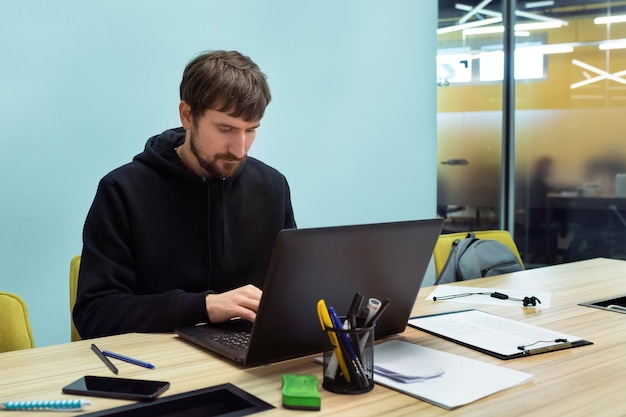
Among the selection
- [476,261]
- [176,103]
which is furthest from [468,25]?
[476,261]

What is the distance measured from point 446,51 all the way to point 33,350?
162 inches

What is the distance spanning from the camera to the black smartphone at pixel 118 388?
101cm

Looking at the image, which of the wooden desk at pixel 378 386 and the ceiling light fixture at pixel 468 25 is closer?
the wooden desk at pixel 378 386

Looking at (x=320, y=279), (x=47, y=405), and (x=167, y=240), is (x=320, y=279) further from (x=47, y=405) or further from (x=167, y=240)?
(x=167, y=240)

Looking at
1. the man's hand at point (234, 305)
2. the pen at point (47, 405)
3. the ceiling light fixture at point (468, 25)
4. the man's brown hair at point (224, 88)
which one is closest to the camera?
the pen at point (47, 405)

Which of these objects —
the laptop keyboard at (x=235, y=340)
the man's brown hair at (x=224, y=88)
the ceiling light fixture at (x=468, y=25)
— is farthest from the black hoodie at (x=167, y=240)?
the ceiling light fixture at (x=468, y=25)

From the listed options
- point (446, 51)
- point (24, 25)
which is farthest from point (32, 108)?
point (446, 51)

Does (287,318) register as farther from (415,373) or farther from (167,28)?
(167,28)

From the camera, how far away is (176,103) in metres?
2.87

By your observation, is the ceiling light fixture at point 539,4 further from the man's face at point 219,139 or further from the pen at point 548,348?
the pen at point 548,348

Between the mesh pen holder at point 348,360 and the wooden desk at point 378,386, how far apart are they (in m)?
0.02

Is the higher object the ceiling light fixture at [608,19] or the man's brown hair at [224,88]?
the ceiling light fixture at [608,19]

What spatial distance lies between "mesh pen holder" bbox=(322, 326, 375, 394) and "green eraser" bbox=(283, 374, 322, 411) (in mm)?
45

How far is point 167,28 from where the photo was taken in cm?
282
